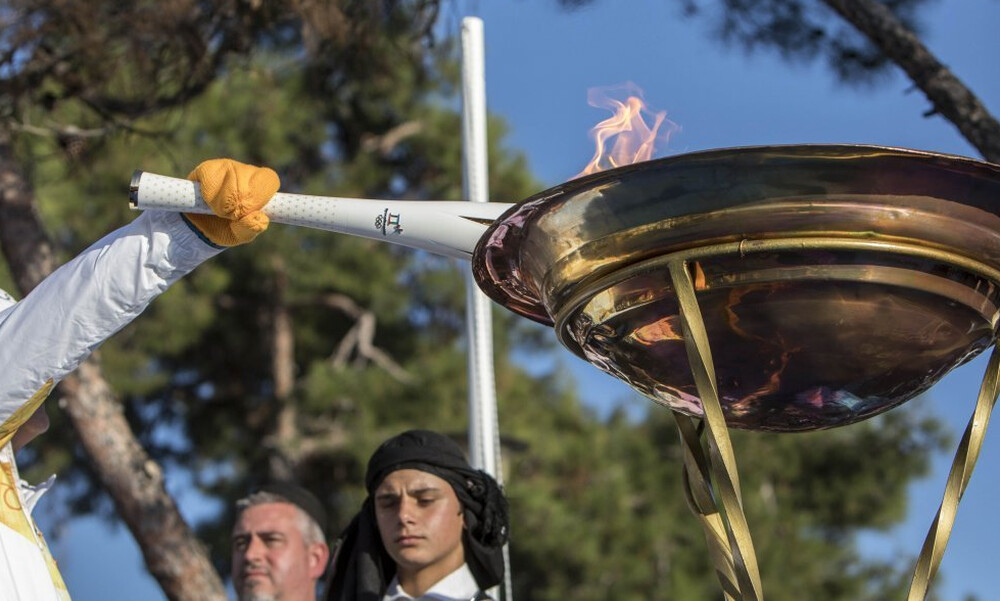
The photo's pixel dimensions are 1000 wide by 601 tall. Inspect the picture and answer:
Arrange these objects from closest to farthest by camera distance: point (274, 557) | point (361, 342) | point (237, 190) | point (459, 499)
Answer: point (237, 190) → point (459, 499) → point (274, 557) → point (361, 342)

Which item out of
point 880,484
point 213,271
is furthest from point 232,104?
point 880,484

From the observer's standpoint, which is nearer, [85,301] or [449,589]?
[85,301]

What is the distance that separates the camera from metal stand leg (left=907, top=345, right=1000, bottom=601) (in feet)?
5.21

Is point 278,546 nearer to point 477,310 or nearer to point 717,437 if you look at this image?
point 477,310

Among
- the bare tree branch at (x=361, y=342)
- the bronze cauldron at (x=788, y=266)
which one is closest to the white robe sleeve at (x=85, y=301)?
the bronze cauldron at (x=788, y=266)

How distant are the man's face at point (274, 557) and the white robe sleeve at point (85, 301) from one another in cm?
138

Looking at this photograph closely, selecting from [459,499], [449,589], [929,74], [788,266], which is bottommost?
[788,266]

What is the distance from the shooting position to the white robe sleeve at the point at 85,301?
2020 millimetres

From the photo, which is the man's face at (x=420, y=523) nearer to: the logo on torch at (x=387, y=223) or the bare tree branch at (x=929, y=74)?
the logo on torch at (x=387, y=223)

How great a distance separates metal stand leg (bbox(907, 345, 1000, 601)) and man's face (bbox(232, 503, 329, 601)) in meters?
2.07

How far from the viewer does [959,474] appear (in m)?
1.62

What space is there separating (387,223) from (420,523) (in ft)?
3.81

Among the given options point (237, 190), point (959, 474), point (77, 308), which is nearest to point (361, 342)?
point (77, 308)

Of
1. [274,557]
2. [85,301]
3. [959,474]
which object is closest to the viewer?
[959,474]
